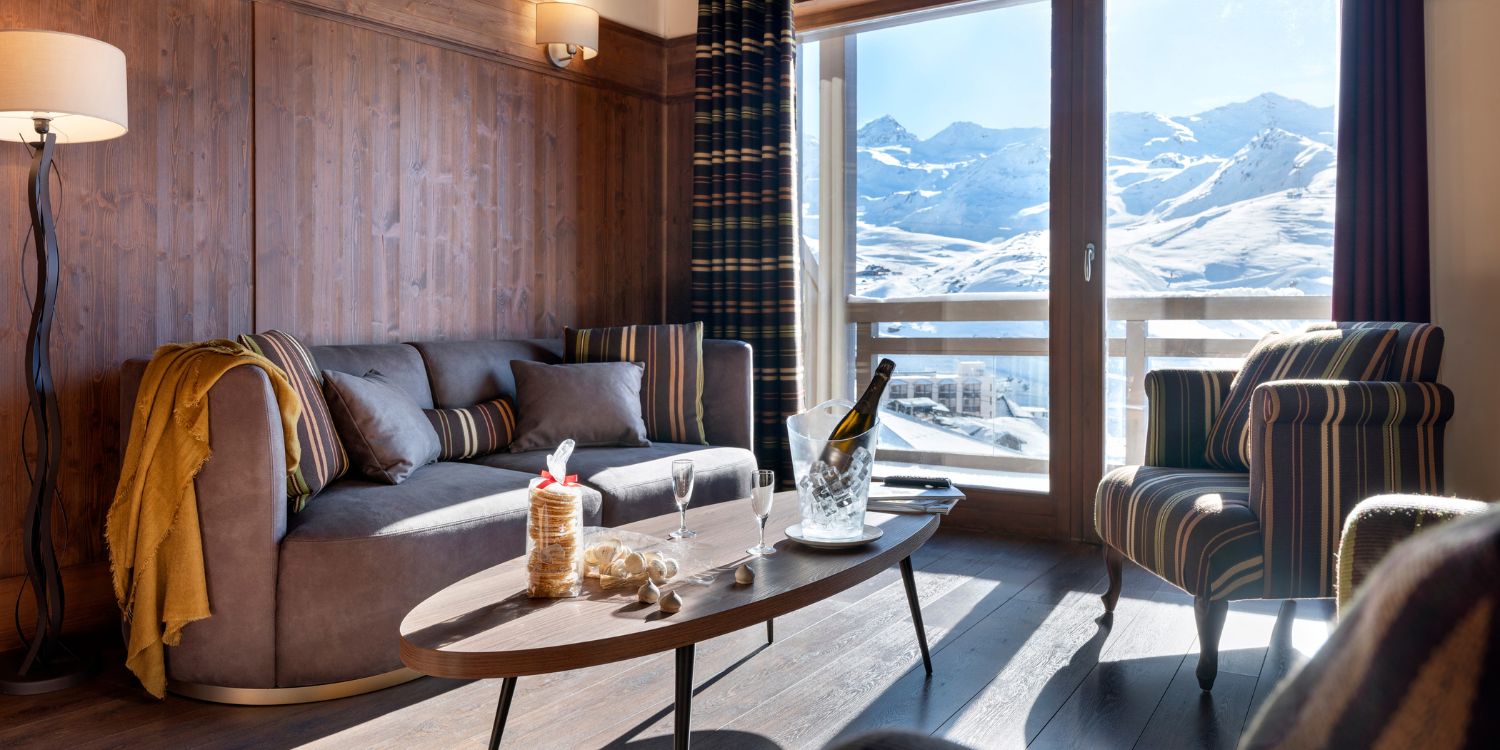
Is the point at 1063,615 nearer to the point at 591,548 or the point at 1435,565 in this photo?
the point at 591,548

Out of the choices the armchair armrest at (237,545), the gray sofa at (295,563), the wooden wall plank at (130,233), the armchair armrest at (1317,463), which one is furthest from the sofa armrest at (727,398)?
the armchair armrest at (1317,463)

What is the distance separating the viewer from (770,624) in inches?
104

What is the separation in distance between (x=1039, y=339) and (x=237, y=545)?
9.93ft

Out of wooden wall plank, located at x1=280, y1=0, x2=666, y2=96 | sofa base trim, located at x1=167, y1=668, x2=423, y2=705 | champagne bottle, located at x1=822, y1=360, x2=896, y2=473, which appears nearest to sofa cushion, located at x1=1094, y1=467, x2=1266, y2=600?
champagne bottle, located at x1=822, y1=360, x2=896, y2=473

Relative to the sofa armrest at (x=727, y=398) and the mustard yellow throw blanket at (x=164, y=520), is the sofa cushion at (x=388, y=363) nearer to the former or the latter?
the mustard yellow throw blanket at (x=164, y=520)

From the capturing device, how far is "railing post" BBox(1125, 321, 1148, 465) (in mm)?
3822

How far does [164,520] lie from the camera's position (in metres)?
2.23

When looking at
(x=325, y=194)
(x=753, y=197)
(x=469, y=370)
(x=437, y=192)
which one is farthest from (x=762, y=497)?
(x=753, y=197)

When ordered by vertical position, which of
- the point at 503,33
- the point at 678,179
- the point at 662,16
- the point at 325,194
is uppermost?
the point at 662,16

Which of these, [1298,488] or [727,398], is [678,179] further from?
[1298,488]

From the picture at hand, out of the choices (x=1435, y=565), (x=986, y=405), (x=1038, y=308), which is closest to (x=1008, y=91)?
(x=1038, y=308)

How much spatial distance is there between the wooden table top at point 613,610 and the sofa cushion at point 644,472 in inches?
33.9

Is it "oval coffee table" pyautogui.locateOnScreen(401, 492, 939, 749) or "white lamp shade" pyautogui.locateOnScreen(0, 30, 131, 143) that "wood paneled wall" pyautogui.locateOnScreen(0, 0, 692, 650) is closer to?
"white lamp shade" pyautogui.locateOnScreen(0, 30, 131, 143)

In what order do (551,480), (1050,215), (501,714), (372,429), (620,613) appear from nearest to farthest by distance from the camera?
(620,613) → (551,480) → (501,714) → (372,429) → (1050,215)
